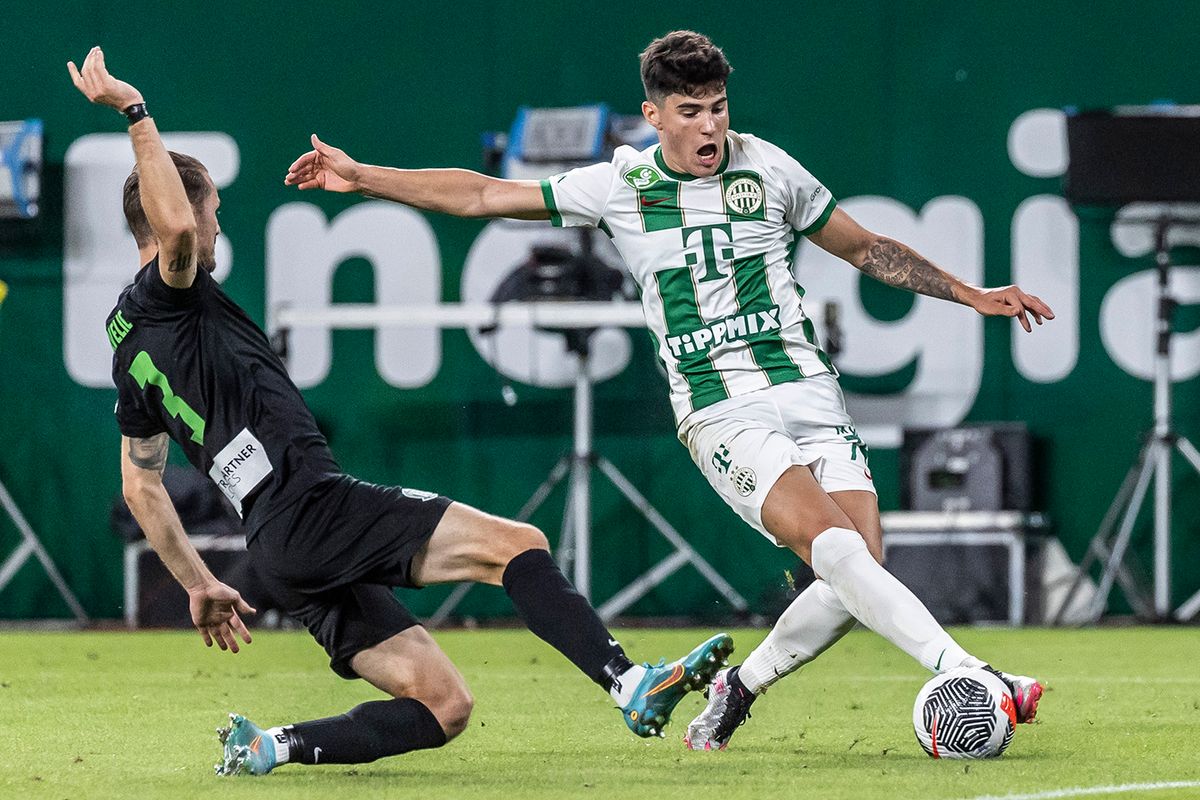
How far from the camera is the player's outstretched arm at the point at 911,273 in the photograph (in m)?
5.04

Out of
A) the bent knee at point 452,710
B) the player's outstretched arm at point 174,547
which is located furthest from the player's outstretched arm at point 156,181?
the bent knee at point 452,710

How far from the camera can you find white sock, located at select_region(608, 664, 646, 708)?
4070 millimetres

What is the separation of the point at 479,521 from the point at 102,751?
160 cm

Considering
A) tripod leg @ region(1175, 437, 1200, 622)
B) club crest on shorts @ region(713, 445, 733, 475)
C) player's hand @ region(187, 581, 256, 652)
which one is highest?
club crest on shorts @ region(713, 445, 733, 475)

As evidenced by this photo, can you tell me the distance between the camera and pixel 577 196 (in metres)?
5.28

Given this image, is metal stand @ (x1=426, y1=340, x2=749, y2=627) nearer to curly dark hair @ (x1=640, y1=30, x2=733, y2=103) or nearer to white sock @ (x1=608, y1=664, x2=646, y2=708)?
curly dark hair @ (x1=640, y1=30, x2=733, y2=103)

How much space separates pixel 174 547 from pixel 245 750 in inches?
21.1

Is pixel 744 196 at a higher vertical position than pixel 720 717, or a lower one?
higher

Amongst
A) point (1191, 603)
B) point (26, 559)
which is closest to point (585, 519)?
point (1191, 603)

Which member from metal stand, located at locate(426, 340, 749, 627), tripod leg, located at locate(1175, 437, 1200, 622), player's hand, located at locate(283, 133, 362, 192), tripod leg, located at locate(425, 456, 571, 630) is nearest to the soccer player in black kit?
player's hand, located at locate(283, 133, 362, 192)

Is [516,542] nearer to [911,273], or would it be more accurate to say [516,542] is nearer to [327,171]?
[327,171]

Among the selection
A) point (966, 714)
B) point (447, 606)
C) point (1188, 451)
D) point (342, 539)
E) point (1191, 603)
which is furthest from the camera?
point (447, 606)

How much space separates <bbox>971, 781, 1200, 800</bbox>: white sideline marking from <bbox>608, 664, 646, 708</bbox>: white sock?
0.78m

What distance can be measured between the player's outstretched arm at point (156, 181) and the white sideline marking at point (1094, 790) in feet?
7.25
